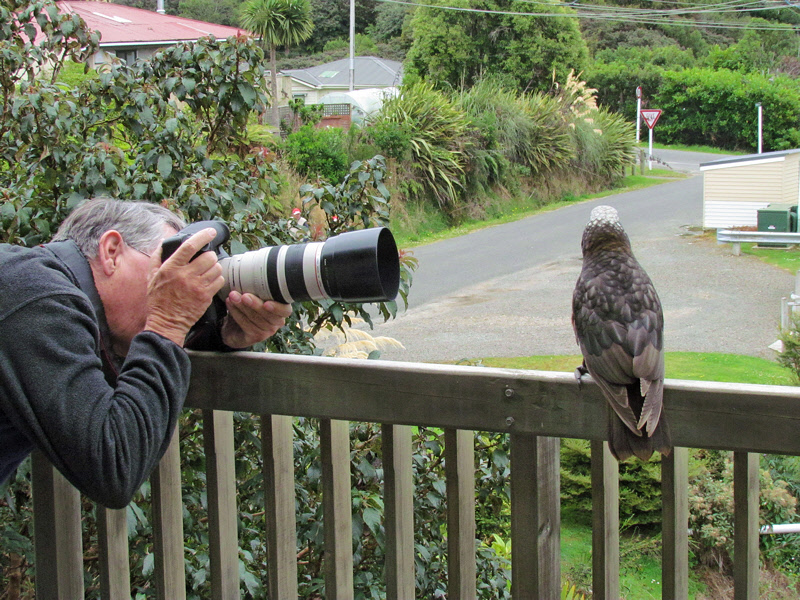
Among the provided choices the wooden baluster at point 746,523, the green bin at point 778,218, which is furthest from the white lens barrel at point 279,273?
the green bin at point 778,218

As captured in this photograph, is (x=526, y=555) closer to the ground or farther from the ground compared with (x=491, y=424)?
closer to the ground

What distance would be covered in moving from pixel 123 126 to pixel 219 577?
198 cm

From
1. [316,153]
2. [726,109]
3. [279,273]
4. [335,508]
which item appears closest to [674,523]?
[335,508]

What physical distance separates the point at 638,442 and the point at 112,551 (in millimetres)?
1097

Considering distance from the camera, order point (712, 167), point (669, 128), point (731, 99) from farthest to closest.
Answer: point (669, 128), point (731, 99), point (712, 167)

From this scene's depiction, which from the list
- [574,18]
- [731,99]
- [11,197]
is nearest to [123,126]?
[11,197]

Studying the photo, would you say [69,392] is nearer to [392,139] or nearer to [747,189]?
[392,139]

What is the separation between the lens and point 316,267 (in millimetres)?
1595

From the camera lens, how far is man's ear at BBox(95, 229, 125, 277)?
1.57 metres

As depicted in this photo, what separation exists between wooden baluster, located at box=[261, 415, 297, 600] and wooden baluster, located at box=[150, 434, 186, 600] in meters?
0.19

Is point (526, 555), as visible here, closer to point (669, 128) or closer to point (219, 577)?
point (219, 577)

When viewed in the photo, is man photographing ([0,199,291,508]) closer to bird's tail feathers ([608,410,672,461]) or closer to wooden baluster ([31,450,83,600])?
wooden baluster ([31,450,83,600])

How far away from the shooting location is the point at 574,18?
2923 cm

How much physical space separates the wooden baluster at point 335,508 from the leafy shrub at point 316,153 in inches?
576
